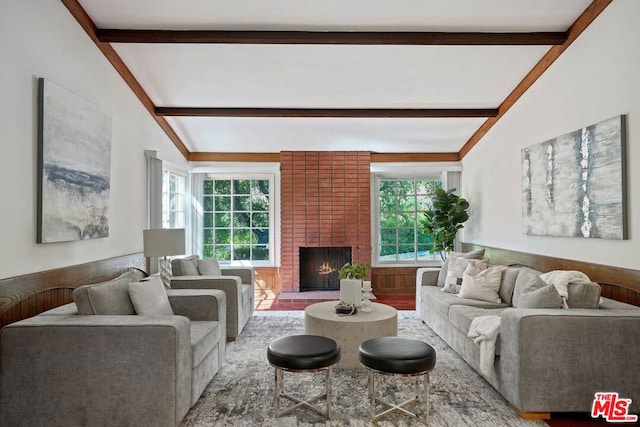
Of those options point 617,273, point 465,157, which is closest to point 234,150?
point 465,157

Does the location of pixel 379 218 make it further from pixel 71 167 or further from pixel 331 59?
pixel 71 167

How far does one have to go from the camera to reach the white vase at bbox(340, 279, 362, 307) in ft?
13.0

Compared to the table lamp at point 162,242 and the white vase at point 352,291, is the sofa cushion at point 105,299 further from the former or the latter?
the white vase at point 352,291

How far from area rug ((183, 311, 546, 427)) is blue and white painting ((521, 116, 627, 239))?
1.56 metres

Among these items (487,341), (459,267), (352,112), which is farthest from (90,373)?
(352,112)

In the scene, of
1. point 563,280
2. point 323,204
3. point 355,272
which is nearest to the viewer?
point 563,280

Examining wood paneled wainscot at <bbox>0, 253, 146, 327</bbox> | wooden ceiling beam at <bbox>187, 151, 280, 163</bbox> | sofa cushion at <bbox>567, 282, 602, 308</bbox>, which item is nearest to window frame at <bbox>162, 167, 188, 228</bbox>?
wooden ceiling beam at <bbox>187, 151, 280, 163</bbox>

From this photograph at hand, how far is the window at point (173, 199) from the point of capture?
5922 millimetres

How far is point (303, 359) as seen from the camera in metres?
2.65

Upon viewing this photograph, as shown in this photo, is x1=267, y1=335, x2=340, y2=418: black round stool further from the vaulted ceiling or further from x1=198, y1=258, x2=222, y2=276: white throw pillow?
the vaulted ceiling

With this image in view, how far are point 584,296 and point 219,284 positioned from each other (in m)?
3.24

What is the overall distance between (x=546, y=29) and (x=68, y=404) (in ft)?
15.4

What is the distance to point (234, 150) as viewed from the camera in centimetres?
A: 703

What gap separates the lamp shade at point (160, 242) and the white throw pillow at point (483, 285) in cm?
294
